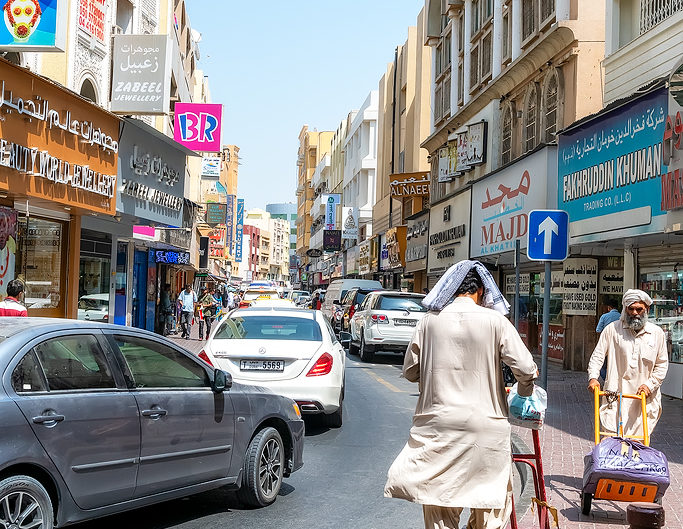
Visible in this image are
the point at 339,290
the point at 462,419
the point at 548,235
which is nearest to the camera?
the point at 462,419

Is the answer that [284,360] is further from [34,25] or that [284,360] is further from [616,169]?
[616,169]

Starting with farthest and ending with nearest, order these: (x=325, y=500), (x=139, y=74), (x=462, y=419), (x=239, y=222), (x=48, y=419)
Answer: (x=239, y=222) → (x=139, y=74) → (x=325, y=500) → (x=48, y=419) → (x=462, y=419)

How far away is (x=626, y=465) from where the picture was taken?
248 inches

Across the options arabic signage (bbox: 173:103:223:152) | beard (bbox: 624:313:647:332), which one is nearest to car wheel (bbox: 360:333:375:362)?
arabic signage (bbox: 173:103:223:152)

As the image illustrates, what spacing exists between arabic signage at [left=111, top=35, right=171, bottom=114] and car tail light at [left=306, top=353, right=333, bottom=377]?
9818 mm

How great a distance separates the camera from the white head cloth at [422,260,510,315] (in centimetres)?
468

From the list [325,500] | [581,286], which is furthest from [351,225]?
[325,500]

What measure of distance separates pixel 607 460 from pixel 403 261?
120ft

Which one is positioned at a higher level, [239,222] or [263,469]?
[239,222]

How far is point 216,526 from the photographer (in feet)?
20.4

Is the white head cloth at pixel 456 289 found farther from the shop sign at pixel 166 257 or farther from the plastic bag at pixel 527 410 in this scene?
the shop sign at pixel 166 257

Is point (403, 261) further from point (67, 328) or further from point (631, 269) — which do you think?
point (67, 328)

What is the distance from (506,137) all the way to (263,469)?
21.8 meters

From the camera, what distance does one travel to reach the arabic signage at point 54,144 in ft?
41.8
